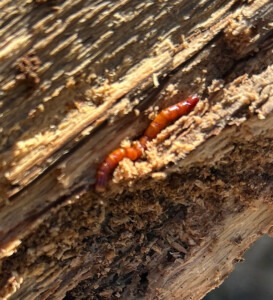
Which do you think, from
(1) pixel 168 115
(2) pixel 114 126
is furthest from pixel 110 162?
(1) pixel 168 115

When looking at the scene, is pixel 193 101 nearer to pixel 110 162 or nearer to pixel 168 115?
pixel 168 115

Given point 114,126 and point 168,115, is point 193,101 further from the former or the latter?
point 114,126

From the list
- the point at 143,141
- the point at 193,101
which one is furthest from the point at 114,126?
the point at 193,101

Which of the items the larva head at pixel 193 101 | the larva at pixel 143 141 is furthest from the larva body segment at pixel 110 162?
the larva head at pixel 193 101

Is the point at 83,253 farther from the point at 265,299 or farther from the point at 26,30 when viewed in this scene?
the point at 265,299

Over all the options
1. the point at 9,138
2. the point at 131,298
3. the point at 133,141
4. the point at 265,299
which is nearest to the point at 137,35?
the point at 133,141

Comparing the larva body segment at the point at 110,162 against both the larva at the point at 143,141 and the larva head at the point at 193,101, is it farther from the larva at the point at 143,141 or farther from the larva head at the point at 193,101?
the larva head at the point at 193,101
